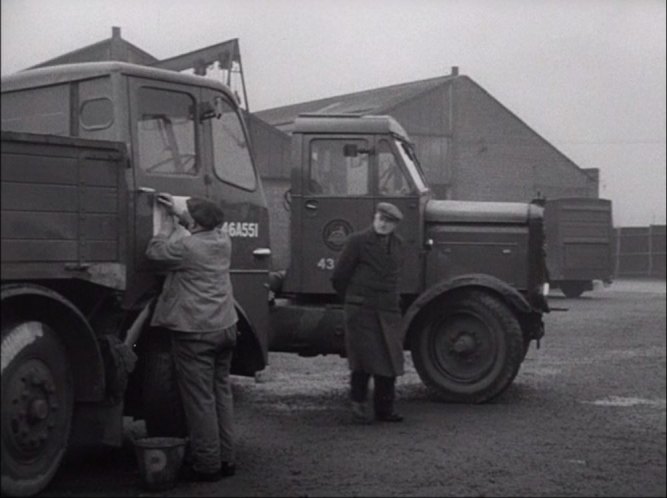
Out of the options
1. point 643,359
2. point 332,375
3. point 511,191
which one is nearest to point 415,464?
point 332,375

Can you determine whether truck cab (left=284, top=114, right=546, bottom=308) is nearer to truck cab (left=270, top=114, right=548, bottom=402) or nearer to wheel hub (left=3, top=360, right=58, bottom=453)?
truck cab (left=270, top=114, right=548, bottom=402)

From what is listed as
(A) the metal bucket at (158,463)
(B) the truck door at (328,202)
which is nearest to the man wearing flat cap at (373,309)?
(B) the truck door at (328,202)

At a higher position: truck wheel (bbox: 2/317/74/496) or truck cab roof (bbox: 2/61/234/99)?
truck cab roof (bbox: 2/61/234/99)

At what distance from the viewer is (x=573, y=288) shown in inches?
1120

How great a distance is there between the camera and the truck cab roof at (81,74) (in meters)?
7.14

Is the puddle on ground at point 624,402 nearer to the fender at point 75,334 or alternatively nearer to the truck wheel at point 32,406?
the fender at point 75,334

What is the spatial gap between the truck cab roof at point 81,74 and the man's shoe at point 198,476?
2.55 metres

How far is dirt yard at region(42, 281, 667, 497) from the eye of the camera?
6.39 m

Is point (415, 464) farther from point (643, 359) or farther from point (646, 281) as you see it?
point (646, 281)

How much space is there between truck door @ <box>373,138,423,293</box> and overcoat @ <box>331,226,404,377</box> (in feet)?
4.47

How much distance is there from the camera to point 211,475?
21.4 feet

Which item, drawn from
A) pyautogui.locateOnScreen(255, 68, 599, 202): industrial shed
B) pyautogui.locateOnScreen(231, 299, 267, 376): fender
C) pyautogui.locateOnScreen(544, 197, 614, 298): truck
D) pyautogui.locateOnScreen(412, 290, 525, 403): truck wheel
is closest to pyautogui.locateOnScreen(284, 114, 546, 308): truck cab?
pyautogui.locateOnScreen(412, 290, 525, 403): truck wheel

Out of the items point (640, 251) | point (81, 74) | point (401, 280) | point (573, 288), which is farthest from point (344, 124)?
point (640, 251)

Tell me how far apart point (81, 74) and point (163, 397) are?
2.18 meters
